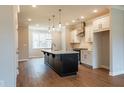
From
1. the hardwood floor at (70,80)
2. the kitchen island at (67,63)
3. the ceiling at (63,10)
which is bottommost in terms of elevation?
the hardwood floor at (70,80)

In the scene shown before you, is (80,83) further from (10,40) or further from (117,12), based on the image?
(117,12)

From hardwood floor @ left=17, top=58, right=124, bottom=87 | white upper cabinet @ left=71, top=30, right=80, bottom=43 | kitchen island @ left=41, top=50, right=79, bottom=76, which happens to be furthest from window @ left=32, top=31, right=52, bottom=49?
kitchen island @ left=41, top=50, right=79, bottom=76

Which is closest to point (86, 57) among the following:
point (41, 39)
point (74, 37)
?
point (74, 37)

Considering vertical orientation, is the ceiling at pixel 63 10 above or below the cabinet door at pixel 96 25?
above

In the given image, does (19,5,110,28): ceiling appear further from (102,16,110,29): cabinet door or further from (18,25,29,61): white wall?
(18,25,29,61): white wall

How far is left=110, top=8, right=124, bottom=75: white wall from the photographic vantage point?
188 inches

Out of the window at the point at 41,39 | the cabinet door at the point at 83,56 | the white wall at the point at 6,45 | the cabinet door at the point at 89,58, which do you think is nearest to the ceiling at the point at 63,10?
the cabinet door at the point at 89,58

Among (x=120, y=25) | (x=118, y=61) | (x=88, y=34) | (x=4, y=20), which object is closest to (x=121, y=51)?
(x=118, y=61)

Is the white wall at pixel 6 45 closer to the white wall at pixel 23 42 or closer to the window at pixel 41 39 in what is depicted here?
the white wall at pixel 23 42

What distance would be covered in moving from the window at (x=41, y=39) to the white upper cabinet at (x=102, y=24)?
22.0 ft

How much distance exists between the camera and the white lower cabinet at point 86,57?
623cm

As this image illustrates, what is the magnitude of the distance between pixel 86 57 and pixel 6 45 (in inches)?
180

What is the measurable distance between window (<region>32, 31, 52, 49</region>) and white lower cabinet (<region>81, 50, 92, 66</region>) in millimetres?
5730

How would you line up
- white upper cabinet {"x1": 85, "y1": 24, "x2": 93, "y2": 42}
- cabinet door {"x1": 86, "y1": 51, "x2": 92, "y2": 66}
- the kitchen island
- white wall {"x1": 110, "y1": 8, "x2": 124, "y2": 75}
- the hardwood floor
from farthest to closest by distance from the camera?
white upper cabinet {"x1": 85, "y1": 24, "x2": 93, "y2": 42} < cabinet door {"x1": 86, "y1": 51, "x2": 92, "y2": 66} < white wall {"x1": 110, "y1": 8, "x2": 124, "y2": 75} < the kitchen island < the hardwood floor
